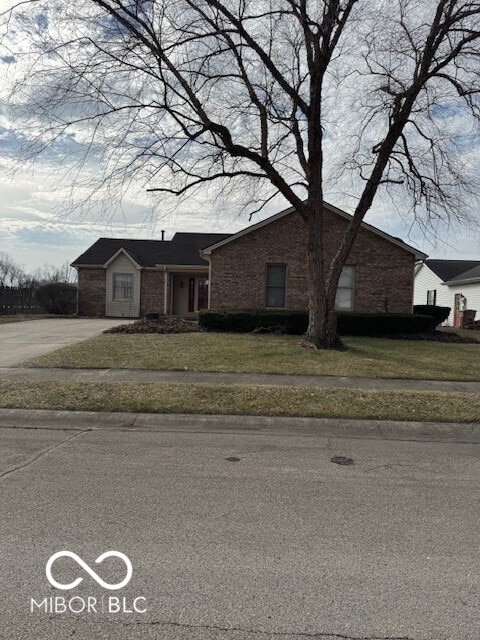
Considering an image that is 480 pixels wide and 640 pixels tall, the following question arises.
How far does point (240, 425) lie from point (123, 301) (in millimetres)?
25260

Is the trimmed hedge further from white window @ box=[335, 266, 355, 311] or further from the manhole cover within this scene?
Result: the manhole cover

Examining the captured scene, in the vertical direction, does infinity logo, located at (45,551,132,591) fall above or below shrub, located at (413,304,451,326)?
below

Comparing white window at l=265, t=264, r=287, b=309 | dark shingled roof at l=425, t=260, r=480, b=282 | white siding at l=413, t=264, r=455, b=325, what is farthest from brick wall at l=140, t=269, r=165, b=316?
dark shingled roof at l=425, t=260, r=480, b=282

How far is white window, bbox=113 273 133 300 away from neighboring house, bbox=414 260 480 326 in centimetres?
2022

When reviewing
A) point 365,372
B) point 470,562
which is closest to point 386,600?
point 470,562

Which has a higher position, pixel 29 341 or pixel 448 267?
pixel 448 267

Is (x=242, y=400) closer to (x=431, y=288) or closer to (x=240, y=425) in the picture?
A: (x=240, y=425)

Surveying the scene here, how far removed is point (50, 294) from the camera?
30.3m

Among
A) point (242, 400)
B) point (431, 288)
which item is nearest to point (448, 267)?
point (431, 288)

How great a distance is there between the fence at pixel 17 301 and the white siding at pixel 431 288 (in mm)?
26361

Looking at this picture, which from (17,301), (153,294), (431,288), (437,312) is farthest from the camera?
(431,288)

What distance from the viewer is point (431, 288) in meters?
38.4

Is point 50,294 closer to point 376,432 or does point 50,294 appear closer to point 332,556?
point 376,432

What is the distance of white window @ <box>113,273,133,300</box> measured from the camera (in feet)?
102
